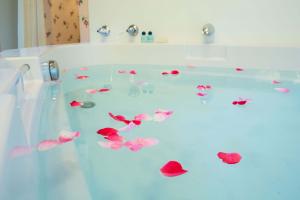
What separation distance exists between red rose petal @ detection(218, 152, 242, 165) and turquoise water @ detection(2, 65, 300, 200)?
13 mm

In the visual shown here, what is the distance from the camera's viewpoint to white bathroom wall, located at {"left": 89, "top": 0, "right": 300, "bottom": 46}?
1781 mm

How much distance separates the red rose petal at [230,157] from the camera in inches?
27.0

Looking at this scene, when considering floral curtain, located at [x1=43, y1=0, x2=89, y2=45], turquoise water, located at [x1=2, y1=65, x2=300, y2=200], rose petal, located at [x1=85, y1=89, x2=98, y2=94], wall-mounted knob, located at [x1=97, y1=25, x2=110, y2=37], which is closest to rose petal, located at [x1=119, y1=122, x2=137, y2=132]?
turquoise water, located at [x1=2, y1=65, x2=300, y2=200]

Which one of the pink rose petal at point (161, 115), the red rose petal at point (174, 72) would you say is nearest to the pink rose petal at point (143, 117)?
the pink rose petal at point (161, 115)

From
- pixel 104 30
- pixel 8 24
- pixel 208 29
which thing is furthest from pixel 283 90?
pixel 8 24

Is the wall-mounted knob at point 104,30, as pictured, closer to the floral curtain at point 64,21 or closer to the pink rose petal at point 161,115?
the floral curtain at point 64,21

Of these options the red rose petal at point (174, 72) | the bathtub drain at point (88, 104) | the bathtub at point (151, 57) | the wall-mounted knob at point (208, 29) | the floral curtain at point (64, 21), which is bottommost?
the bathtub drain at point (88, 104)

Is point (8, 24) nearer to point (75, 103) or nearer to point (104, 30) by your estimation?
point (104, 30)

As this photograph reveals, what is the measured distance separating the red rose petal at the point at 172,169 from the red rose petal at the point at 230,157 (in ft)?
0.41

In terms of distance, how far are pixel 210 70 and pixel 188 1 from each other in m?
0.60

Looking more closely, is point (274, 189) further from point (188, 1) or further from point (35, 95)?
point (188, 1)

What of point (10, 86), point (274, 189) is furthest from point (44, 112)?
point (274, 189)

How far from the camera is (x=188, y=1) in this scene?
194 cm

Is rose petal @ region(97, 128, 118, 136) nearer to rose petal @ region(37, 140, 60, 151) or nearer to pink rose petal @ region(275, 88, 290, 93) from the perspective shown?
rose petal @ region(37, 140, 60, 151)
